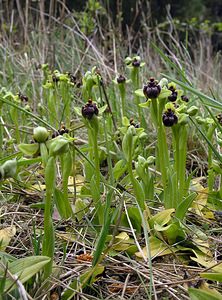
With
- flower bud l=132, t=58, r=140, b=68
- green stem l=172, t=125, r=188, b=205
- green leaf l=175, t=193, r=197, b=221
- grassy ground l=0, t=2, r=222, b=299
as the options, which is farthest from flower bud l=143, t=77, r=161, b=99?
flower bud l=132, t=58, r=140, b=68

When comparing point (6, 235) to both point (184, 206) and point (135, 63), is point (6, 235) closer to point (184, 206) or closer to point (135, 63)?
point (184, 206)

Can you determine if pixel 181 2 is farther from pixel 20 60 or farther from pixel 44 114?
pixel 44 114

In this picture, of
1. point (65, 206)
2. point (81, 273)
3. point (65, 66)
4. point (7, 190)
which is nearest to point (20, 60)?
point (65, 66)

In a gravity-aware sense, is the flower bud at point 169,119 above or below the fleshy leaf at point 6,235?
above

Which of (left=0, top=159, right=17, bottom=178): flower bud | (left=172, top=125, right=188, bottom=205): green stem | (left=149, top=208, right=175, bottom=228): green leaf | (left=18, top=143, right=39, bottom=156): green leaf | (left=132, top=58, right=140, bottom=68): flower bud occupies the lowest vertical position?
(left=149, top=208, right=175, bottom=228): green leaf

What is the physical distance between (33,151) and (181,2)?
10571 mm

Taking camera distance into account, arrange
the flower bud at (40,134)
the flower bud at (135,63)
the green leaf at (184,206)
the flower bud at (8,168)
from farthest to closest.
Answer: the flower bud at (135,63) → the green leaf at (184,206) → the flower bud at (40,134) → the flower bud at (8,168)

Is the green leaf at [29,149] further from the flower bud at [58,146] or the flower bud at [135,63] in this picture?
the flower bud at [135,63]

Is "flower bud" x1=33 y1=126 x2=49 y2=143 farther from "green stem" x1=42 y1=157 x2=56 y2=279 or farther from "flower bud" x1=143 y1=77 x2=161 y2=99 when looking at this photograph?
"flower bud" x1=143 y1=77 x2=161 y2=99

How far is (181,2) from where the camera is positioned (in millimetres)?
10734

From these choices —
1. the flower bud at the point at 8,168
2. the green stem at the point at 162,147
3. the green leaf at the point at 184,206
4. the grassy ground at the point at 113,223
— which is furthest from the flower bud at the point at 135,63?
the flower bud at the point at 8,168

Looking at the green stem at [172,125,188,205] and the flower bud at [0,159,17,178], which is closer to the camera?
the flower bud at [0,159,17,178]

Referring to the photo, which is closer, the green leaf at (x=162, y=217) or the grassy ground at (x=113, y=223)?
the grassy ground at (x=113, y=223)

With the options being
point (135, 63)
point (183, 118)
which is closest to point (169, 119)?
point (183, 118)
